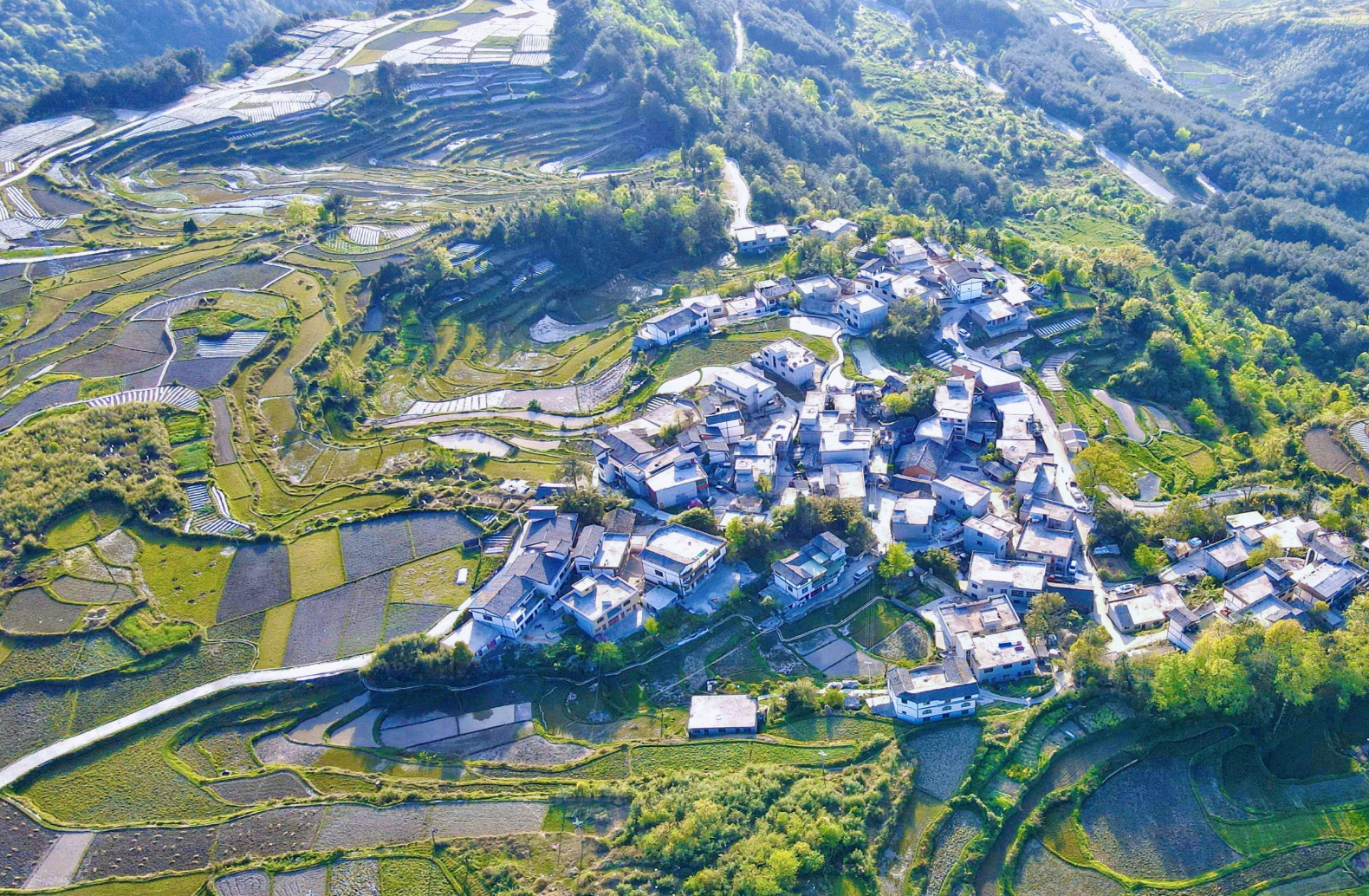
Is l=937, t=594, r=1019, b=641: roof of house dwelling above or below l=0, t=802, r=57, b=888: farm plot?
above

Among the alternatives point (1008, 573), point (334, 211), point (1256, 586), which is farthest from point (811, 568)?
point (334, 211)

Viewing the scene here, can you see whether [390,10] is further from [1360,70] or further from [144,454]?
[1360,70]

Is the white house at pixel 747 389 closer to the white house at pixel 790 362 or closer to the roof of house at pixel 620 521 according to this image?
the white house at pixel 790 362

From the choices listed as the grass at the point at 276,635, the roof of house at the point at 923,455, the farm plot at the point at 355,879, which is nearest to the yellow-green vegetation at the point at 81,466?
the grass at the point at 276,635

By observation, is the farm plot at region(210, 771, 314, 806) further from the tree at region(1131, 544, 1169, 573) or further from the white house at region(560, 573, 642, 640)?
the tree at region(1131, 544, 1169, 573)

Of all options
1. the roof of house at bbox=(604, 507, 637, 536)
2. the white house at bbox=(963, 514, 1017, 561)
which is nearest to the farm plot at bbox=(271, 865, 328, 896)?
the roof of house at bbox=(604, 507, 637, 536)

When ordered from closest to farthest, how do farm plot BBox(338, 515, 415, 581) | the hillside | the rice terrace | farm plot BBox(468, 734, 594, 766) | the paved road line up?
the rice terrace < the paved road < farm plot BBox(468, 734, 594, 766) < farm plot BBox(338, 515, 415, 581) < the hillside

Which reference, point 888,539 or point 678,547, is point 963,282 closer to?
point 888,539
